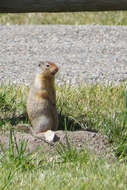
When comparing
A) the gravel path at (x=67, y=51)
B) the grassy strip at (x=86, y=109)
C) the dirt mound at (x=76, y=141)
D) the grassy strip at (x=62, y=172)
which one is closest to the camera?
the grassy strip at (x=62, y=172)

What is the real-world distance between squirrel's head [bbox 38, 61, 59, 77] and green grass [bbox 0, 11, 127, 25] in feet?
23.5

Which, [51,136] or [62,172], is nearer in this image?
[62,172]

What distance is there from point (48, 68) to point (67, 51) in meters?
4.02

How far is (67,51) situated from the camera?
839cm

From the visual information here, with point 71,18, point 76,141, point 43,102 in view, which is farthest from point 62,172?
point 71,18

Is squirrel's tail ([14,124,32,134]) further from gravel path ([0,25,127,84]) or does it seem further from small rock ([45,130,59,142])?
gravel path ([0,25,127,84])

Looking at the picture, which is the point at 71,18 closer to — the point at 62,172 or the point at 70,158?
the point at 70,158

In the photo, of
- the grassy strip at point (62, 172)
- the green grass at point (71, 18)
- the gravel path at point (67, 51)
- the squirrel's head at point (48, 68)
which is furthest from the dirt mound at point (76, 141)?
the green grass at point (71, 18)

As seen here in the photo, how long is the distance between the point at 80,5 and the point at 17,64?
3.55 metres

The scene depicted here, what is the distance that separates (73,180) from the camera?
3.25 metres

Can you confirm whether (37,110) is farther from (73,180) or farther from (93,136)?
(73,180)

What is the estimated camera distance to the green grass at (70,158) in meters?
3.20

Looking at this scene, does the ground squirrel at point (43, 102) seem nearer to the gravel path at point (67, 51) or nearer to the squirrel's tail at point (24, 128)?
the squirrel's tail at point (24, 128)

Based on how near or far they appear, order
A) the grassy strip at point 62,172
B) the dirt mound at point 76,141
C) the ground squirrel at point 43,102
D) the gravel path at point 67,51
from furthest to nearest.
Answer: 1. the gravel path at point 67,51
2. the ground squirrel at point 43,102
3. the dirt mound at point 76,141
4. the grassy strip at point 62,172
